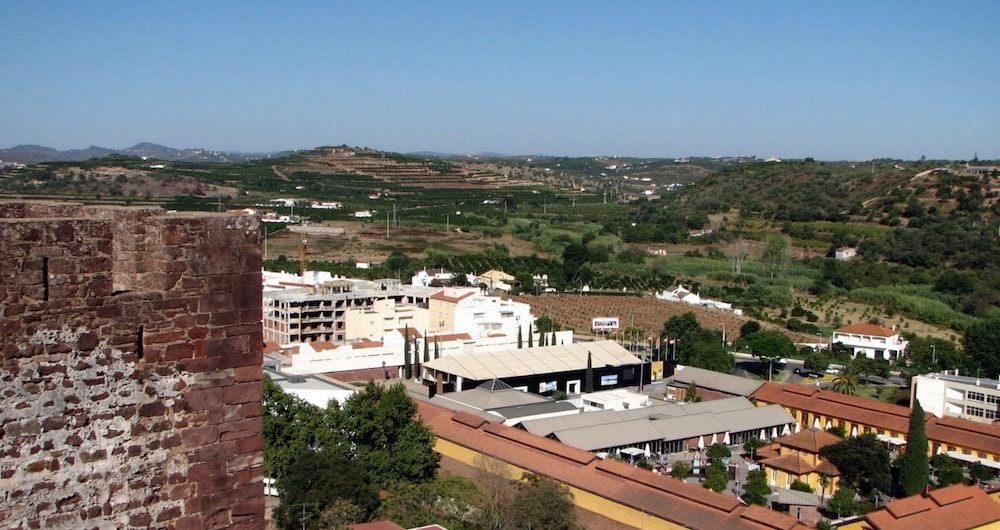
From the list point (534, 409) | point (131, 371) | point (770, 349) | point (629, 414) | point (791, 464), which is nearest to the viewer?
point (131, 371)

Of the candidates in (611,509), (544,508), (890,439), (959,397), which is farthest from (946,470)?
(544,508)

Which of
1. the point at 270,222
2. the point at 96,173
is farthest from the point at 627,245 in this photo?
the point at 96,173

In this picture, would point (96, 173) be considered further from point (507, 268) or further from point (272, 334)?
point (272, 334)

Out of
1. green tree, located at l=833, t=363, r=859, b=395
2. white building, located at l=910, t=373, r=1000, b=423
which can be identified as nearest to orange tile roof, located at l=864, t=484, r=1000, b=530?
white building, located at l=910, t=373, r=1000, b=423

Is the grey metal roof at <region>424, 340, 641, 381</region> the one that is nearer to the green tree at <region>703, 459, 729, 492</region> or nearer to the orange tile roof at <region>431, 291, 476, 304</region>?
the orange tile roof at <region>431, 291, 476, 304</region>

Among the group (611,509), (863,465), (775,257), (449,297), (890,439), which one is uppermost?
(449,297)

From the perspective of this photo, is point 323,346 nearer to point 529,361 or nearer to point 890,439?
point 529,361
